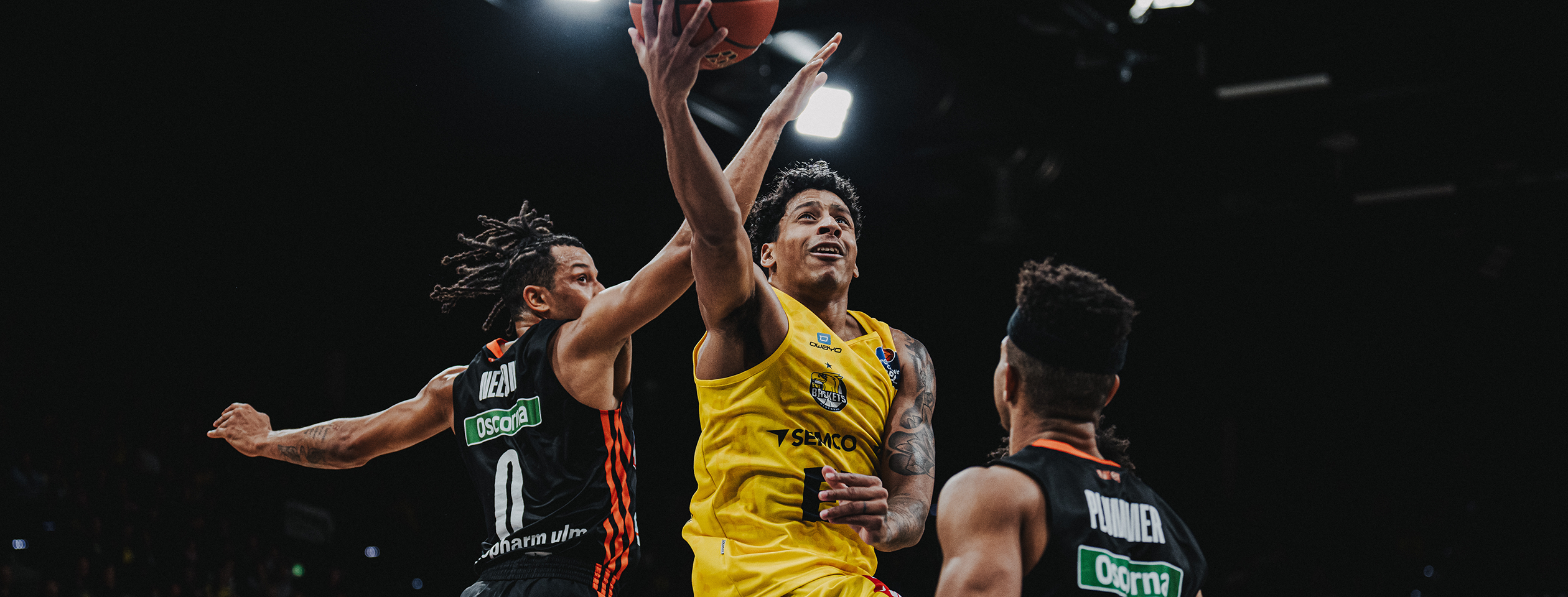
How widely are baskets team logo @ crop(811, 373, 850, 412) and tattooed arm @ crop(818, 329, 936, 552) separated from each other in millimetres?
192

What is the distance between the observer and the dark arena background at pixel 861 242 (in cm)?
762

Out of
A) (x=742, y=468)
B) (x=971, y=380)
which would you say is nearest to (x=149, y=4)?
(x=742, y=468)

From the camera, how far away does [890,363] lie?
3.61 metres

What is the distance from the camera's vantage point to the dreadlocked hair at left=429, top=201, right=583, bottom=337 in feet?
14.2

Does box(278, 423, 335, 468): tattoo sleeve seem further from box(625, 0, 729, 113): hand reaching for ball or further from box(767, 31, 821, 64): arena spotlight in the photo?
box(767, 31, 821, 64): arena spotlight

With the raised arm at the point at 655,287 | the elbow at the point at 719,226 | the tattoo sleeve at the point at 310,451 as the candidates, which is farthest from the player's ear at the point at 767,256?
the tattoo sleeve at the point at 310,451

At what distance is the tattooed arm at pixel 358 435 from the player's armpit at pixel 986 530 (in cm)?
235

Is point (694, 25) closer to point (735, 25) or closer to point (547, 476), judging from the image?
point (735, 25)

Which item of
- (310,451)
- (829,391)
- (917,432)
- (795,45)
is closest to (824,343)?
(829,391)

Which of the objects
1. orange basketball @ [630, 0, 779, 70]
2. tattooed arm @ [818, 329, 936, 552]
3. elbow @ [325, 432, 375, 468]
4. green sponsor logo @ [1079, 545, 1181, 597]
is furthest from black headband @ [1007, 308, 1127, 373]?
elbow @ [325, 432, 375, 468]

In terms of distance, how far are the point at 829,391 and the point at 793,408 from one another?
0.13 m

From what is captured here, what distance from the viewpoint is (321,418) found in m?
11.3

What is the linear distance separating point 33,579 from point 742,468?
683cm

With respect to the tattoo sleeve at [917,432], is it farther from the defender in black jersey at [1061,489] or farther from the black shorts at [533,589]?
the black shorts at [533,589]
